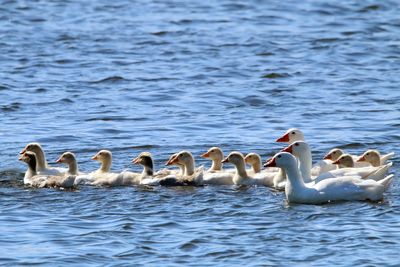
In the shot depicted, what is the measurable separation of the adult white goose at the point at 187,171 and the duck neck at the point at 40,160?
6.04ft

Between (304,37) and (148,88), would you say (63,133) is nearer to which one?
(148,88)

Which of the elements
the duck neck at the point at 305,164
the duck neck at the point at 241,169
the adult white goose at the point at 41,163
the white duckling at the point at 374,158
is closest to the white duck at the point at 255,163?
the duck neck at the point at 241,169

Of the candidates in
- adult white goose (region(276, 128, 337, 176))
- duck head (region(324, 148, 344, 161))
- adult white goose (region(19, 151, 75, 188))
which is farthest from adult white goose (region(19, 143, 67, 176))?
duck head (region(324, 148, 344, 161))

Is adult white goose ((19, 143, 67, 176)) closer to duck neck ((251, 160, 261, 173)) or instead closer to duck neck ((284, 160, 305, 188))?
duck neck ((251, 160, 261, 173))

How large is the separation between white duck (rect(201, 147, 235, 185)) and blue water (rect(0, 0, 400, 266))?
0.87ft

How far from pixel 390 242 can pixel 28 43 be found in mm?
20081

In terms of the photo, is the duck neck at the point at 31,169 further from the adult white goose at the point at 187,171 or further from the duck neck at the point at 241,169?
the duck neck at the point at 241,169

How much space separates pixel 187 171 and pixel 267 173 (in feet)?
3.68

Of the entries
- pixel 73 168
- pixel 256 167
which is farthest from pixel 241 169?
pixel 73 168

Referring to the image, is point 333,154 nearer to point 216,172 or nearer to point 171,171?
point 216,172

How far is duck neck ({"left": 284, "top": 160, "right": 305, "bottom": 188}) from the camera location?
646 inches

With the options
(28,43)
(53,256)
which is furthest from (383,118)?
(28,43)

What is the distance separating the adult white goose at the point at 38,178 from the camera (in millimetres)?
17641

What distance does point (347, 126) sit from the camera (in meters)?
21.9
